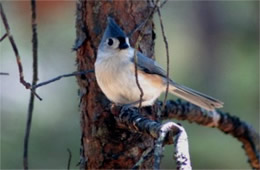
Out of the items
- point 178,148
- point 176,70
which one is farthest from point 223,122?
point 176,70

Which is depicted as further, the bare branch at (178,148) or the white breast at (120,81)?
the white breast at (120,81)

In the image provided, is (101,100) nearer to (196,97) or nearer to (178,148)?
(196,97)

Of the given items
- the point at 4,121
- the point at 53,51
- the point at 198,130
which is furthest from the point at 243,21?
the point at 4,121

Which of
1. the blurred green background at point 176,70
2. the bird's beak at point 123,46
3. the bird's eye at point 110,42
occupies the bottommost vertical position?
the blurred green background at point 176,70

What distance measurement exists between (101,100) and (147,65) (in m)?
0.30

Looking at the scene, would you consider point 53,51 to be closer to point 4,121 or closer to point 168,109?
point 4,121

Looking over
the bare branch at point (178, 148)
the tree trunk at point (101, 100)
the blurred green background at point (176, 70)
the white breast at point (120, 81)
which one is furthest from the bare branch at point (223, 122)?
the blurred green background at point (176, 70)

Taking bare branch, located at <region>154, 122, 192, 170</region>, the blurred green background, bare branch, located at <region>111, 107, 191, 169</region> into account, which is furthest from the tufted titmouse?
the blurred green background

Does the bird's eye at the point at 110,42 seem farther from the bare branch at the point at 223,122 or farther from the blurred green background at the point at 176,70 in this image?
the blurred green background at the point at 176,70

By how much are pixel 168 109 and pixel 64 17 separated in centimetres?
300

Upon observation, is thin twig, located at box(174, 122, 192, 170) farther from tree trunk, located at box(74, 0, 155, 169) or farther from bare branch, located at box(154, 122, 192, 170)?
tree trunk, located at box(74, 0, 155, 169)

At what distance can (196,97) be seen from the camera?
3217 millimetres

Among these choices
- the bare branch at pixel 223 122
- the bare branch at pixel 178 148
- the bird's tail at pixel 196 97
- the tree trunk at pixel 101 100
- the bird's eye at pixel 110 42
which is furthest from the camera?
the bird's tail at pixel 196 97

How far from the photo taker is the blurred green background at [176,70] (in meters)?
4.62
